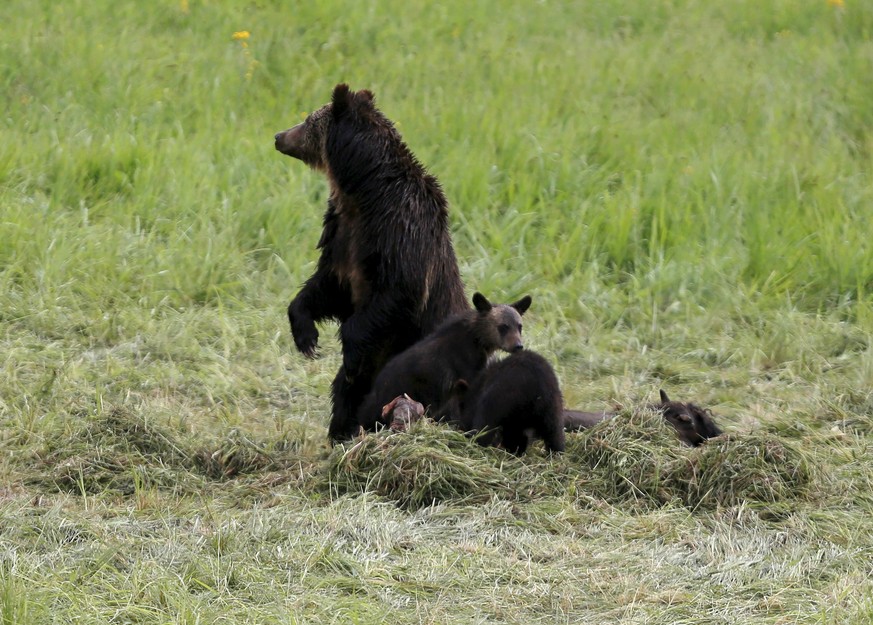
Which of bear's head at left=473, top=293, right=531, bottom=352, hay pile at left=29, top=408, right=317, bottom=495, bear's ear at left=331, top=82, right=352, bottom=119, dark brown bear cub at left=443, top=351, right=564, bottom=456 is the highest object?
bear's ear at left=331, top=82, right=352, bottom=119

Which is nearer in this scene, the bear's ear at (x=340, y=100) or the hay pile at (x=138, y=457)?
the hay pile at (x=138, y=457)

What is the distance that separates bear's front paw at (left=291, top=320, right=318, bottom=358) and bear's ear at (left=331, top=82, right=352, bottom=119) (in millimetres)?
1059

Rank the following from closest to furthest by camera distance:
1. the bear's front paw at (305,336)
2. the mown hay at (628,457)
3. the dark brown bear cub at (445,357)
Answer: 1. the mown hay at (628,457)
2. the dark brown bear cub at (445,357)
3. the bear's front paw at (305,336)

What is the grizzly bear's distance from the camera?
646cm

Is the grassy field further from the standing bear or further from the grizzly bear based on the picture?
the standing bear

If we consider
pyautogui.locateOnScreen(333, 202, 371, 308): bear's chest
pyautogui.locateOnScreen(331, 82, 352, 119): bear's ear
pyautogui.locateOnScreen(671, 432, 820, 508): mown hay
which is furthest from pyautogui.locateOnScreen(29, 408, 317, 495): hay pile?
pyautogui.locateOnScreen(671, 432, 820, 508): mown hay

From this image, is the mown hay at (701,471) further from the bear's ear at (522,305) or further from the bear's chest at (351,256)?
the bear's chest at (351,256)

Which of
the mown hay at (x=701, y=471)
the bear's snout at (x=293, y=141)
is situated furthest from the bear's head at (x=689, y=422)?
the bear's snout at (x=293, y=141)

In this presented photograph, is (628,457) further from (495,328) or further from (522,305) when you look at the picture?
(522,305)

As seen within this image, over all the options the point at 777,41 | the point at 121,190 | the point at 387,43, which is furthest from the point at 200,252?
the point at 777,41

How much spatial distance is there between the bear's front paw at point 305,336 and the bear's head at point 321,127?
0.80 metres

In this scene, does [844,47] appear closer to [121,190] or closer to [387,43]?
[387,43]

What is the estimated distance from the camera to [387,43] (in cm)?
1264

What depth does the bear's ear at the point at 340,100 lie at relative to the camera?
658cm
